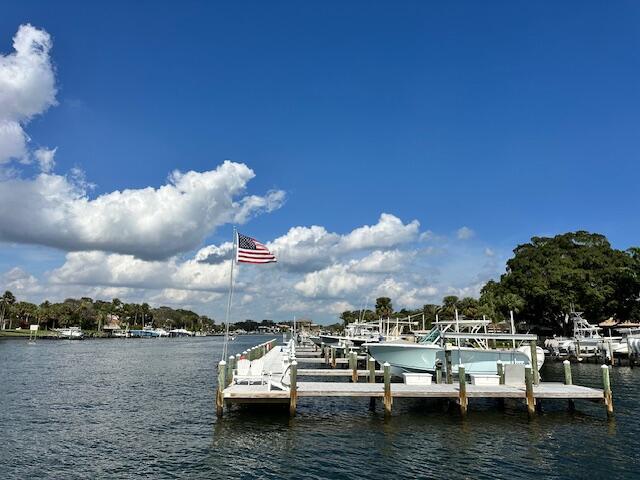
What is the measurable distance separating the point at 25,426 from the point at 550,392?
2462 cm

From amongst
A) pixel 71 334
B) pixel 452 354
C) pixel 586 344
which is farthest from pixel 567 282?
pixel 71 334

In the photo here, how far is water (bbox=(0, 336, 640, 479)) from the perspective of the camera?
16609 mm

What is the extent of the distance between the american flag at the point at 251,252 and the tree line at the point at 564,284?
47.4 m

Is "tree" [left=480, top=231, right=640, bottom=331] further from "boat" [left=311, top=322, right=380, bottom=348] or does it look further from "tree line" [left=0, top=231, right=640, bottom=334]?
"boat" [left=311, top=322, right=380, bottom=348]

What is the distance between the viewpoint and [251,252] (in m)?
24.2

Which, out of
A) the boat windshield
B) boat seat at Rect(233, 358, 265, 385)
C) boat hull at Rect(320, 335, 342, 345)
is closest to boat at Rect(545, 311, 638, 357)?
boat hull at Rect(320, 335, 342, 345)

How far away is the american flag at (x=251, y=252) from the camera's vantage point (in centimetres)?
2391

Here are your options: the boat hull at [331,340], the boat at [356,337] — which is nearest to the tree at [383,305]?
the boat at [356,337]

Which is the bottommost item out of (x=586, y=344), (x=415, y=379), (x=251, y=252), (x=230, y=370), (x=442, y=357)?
(x=415, y=379)

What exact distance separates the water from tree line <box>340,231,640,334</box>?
4400cm

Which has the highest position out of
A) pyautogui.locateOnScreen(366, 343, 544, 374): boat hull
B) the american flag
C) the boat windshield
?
the american flag

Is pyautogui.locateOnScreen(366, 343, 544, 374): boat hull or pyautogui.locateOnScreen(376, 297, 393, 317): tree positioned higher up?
pyautogui.locateOnScreen(376, 297, 393, 317): tree

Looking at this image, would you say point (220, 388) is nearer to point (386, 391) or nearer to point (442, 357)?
point (386, 391)

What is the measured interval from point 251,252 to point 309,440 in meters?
8.94
